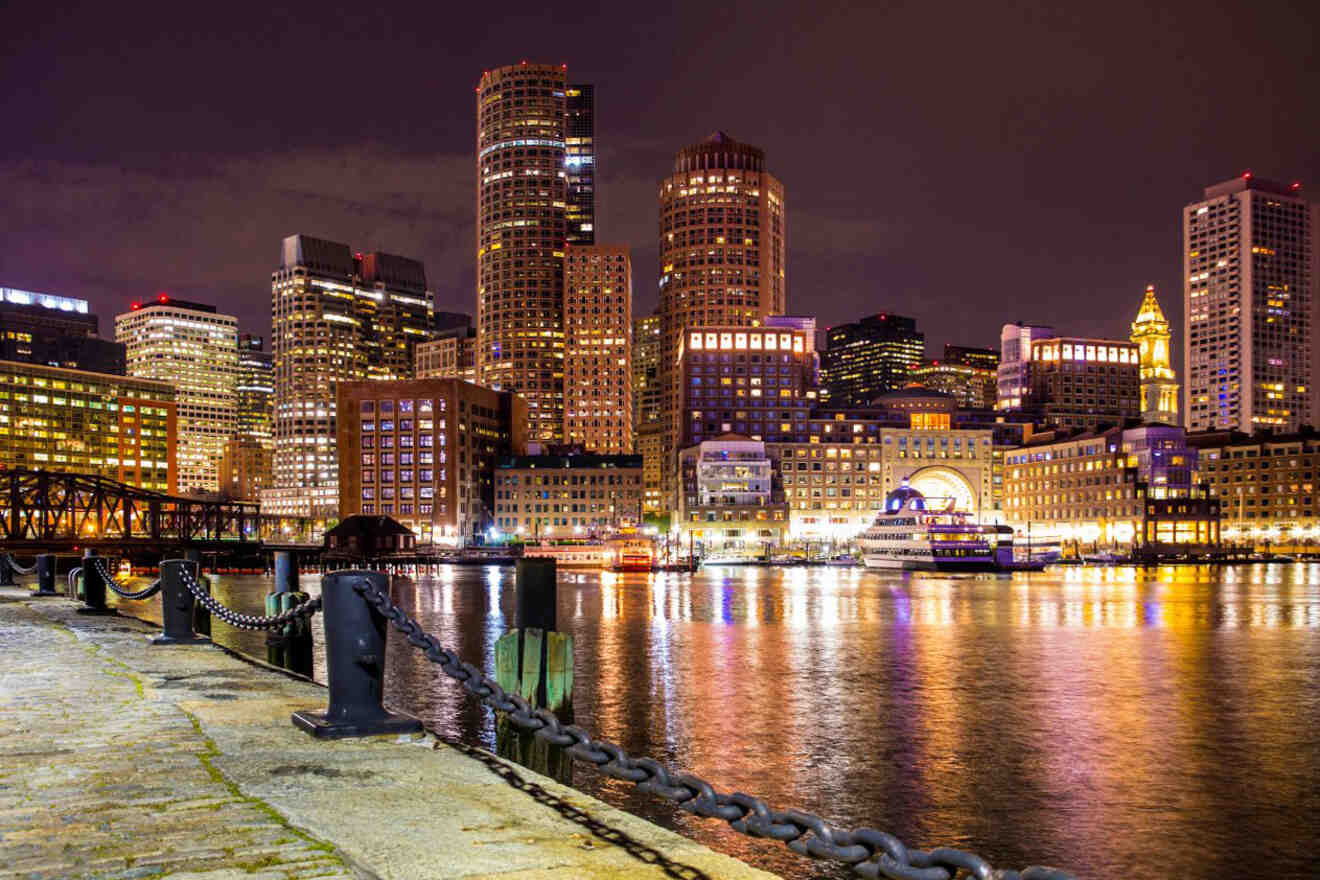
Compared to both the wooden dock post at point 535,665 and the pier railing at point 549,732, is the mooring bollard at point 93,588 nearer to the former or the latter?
the pier railing at point 549,732

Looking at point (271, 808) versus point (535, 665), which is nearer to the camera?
point (271, 808)

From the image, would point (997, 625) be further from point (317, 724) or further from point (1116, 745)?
point (317, 724)

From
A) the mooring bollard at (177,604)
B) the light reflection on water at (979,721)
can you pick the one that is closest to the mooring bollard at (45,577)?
the light reflection on water at (979,721)

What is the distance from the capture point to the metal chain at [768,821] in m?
5.79

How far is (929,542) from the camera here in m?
154

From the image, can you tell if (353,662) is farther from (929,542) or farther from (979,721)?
(929,542)

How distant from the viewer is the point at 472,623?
64125 millimetres

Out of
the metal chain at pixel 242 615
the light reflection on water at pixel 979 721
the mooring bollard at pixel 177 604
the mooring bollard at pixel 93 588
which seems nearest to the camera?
the metal chain at pixel 242 615

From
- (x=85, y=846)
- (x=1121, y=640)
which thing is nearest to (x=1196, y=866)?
(x=85, y=846)

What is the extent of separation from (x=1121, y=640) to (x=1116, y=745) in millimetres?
30995

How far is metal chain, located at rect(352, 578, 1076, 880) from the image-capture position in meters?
5.79

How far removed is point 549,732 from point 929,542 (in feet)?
493

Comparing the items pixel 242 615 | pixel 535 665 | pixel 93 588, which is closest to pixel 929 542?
pixel 93 588

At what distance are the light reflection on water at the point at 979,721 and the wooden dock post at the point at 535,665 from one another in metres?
1.42
